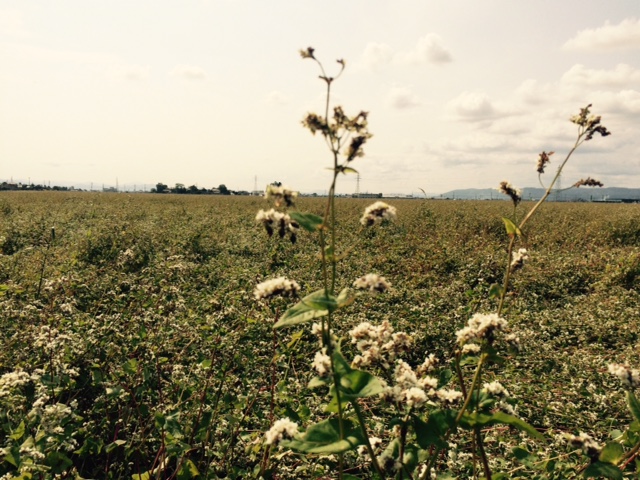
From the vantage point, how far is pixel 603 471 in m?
1.41

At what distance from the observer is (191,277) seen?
26.2 ft

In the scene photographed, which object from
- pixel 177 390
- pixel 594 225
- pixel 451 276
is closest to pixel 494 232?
pixel 594 225

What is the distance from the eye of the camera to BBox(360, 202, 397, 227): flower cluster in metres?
1.41

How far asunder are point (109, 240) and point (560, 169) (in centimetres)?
1009

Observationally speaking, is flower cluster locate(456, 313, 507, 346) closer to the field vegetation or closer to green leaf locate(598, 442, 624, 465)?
green leaf locate(598, 442, 624, 465)

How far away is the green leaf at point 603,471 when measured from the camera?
1390 millimetres

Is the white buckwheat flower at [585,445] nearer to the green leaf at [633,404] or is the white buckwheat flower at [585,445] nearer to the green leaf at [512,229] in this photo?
the green leaf at [633,404]

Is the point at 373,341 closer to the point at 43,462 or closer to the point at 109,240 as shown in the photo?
the point at 43,462

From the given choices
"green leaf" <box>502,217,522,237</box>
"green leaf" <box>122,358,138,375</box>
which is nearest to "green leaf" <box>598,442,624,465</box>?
"green leaf" <box>502,217,522,237</box>

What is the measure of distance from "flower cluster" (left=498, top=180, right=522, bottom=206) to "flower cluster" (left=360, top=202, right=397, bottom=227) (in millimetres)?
684

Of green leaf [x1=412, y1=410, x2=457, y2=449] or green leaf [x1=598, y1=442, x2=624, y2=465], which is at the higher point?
green leaf [x1=412, y1=410, x2=457, y2=449]

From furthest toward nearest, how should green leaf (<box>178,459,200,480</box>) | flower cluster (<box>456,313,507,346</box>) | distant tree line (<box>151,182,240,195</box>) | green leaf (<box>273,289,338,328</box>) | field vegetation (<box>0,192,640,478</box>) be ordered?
distant tree line (<box>151,182,240,195</box>) < field vegetation (<box>0,192,640,478</box>) < green leaf (<box>178,459,200,480</box>) < flower cluster (<box>456,313,507,346</box>) < green leaf (<box>273,289,338,328</box>)

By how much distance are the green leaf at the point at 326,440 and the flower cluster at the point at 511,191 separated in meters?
1.17

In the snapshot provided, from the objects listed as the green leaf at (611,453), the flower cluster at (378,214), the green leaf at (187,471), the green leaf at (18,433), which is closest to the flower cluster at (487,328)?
the flower cluster at (378,214)
